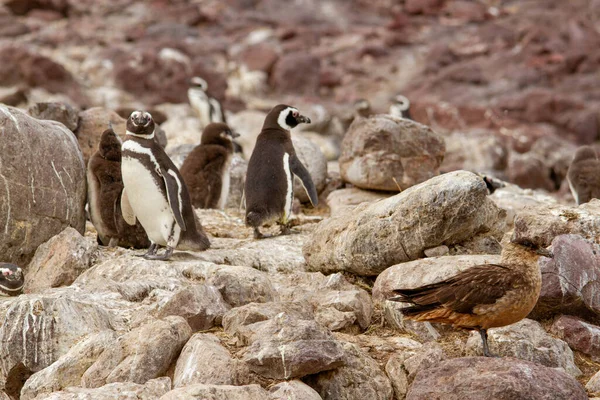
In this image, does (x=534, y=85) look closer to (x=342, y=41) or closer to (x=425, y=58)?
(x=425, y=58)

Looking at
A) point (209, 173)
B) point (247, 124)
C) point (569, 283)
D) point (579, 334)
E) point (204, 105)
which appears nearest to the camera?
point (579, 334)

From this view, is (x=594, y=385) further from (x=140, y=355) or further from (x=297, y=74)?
(x=297, y=74)

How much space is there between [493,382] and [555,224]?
2.60m

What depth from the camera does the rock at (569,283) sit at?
22.6ft

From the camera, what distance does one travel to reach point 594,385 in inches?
235

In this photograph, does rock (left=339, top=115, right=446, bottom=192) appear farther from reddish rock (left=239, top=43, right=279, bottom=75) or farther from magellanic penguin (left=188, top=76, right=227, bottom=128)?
reddish rock (left=239, top=43, right=279, bottom=75)

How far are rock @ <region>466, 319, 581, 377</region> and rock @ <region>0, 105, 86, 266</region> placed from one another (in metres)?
3.96

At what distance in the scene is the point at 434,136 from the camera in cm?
1169

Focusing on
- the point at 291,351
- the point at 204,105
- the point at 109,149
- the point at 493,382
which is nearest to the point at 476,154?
the point at 204,105

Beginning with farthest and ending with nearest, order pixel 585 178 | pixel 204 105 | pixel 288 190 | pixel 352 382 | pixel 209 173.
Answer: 1. pixel 204 105
2. pixel 585 178
3. pixel 209 173
4. pixel 288 190
5. pixel 352 382

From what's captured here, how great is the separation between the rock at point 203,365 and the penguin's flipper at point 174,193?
2502 mm

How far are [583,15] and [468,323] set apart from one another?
35568mm

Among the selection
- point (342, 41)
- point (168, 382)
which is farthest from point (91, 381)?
point (342, 41)

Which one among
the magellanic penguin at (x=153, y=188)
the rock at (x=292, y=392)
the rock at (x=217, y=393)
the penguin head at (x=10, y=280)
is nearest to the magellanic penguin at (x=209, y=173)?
the magellanic penguin at (x=153, y=188)
